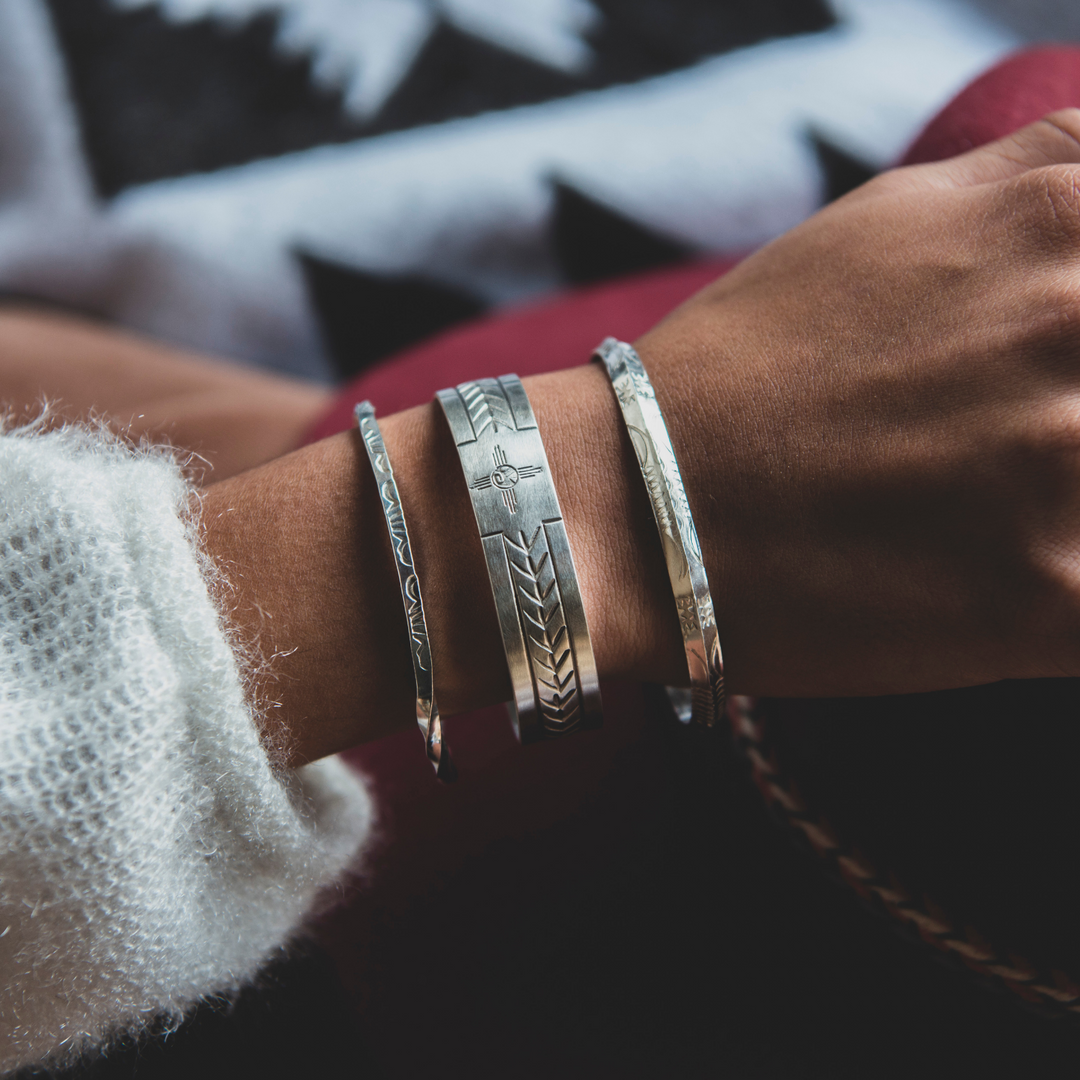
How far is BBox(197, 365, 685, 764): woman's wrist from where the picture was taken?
0.49m

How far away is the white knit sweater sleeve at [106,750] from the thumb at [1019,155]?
0.53 metres

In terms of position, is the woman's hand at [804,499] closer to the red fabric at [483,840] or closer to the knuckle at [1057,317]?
the knuckle at [1057,317]

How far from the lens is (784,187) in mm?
1142

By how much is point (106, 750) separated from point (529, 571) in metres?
0.23

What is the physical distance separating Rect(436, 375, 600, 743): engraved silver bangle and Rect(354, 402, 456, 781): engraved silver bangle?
0.04 meters

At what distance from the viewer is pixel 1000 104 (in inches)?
25.5

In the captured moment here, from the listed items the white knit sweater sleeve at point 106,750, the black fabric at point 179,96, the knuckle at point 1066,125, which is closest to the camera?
the white knit sweater sleeve at point 106,750

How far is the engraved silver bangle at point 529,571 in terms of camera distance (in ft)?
1.52

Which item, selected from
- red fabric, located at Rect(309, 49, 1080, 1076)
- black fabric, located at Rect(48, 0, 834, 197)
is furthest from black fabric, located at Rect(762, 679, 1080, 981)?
black fabric, located at Rect(48, 0, 834, 197)

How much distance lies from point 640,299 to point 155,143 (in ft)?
2.33

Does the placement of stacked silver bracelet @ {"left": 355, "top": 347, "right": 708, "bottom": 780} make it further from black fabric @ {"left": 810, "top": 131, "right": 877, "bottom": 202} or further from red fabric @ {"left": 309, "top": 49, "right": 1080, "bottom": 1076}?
black fabric @ {"left": 810, "top": 131, "right": 877, "bottom": 202}

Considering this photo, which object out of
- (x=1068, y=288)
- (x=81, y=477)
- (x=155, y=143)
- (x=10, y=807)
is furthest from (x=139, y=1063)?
(x=155, y=143)

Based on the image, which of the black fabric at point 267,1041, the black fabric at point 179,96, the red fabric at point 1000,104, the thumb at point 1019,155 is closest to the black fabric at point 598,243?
the black fabric at point 179,96

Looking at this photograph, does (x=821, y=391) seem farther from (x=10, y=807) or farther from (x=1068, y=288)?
(x=10, y=807)
